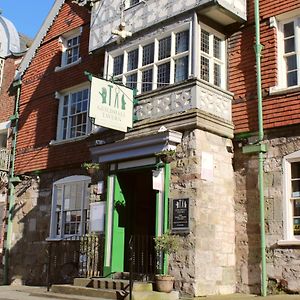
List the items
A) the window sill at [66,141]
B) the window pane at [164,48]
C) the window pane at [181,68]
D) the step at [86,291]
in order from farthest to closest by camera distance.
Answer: the window sill at [66,141]
the window pane at [164,48]
the window pane at [181,68]
the step at [86,291]

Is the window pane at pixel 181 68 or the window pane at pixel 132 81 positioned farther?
the window pane at pixel 132 81

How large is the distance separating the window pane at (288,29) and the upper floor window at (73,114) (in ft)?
23.0

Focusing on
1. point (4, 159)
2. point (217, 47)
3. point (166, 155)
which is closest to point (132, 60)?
point (217, 47)

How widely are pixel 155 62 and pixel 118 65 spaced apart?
1678 mm

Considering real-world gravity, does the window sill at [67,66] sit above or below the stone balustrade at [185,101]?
above

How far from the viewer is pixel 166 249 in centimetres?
1119

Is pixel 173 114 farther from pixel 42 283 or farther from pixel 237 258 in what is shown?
pixel 42 283

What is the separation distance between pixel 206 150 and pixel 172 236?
7.26 ft

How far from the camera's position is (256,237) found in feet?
39.6

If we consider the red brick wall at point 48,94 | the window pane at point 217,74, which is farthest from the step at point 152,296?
the red brick wall at point 48,94

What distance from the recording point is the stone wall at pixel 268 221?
1145 cm

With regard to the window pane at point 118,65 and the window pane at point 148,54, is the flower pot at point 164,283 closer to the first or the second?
the window pane at point 148,54

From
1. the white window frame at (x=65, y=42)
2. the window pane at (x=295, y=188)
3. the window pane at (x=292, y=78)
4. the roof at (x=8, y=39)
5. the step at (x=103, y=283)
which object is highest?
the roof at (x=8, y=39)

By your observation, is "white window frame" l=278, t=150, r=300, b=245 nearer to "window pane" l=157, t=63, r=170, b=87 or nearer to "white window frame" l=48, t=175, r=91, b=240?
"window pane" l=157, t=63, r=170, b=87
